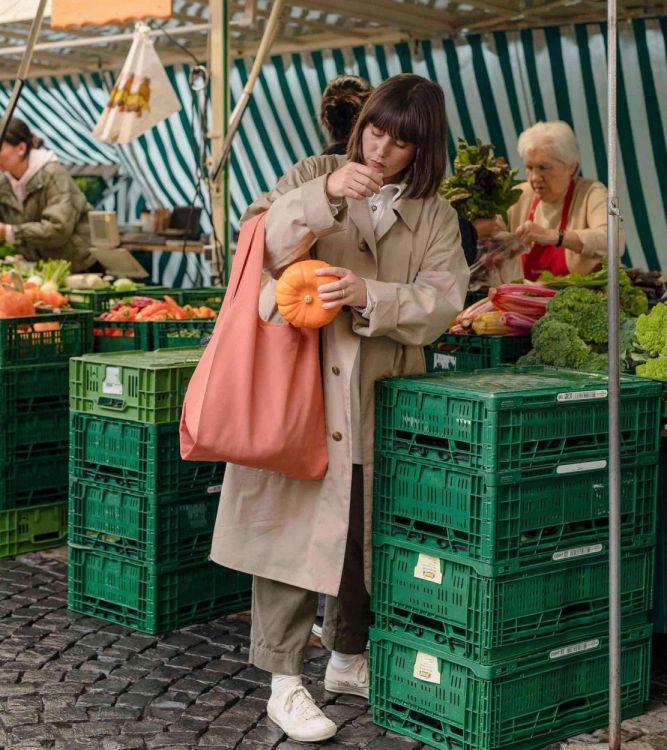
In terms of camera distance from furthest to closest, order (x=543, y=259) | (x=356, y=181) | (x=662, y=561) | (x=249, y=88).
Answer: (x=249, y=88) → (x=543, y=259) → (x=662, y=561) → (x=356, y=181)

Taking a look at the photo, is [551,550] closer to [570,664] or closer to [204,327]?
[570,664]

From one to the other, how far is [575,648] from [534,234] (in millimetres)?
2543

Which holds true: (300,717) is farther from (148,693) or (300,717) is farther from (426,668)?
(148,693)

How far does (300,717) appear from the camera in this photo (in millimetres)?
3928

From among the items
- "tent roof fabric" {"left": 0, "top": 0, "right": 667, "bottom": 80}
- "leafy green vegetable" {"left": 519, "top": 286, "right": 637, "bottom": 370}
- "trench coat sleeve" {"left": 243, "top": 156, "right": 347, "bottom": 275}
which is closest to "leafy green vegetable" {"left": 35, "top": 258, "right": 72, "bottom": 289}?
"tent roof fabric" {"left": 0, "top": 0, "right": 667, "bottom": 80}

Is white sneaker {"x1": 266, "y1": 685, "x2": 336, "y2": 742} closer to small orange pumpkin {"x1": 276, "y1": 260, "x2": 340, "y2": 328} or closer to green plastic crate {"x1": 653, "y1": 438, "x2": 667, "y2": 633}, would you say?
small orange pumpkin {"x1": 276, "y1": 260, "x2": 340, "y2": 328}

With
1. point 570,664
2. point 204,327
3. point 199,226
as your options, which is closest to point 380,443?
point 570,664

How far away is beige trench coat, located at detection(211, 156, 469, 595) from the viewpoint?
3.78 meters

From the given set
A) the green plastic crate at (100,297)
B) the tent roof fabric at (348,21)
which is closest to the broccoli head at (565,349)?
the green plastic crate at (100,297)

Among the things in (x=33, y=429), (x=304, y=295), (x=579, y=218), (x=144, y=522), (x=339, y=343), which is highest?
(x=579, y=218)

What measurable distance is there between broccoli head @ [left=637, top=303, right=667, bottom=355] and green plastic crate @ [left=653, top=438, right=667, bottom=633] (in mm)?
362

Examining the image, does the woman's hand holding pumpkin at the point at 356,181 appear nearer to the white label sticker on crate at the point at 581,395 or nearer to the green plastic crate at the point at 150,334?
the white label sticker on crate at the point at 581,395

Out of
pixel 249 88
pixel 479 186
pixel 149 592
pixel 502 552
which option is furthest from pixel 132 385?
pixel 249 88

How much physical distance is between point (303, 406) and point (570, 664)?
A: 3.92 feet
